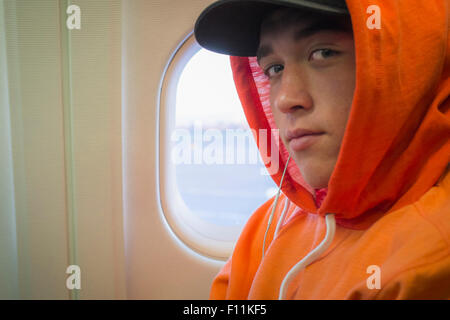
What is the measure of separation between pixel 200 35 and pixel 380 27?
1.61ft

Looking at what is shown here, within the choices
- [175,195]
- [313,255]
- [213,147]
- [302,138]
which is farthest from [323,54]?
[175,195]

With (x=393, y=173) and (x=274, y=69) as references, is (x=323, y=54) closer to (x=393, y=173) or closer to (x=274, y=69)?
(x=274, y=69)

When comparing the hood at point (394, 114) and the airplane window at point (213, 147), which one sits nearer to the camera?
the hood at point (394, 114)

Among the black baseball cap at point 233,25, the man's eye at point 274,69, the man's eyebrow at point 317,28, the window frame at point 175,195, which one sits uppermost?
the black baseball cap at point 233,25

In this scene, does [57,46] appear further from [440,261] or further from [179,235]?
[440,261]

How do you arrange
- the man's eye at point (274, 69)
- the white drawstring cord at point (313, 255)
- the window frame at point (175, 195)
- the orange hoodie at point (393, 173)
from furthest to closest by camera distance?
the window frame at point (175, 195) → the man's eye at point (274, 69) → the white drawstring cord at point (313, 255) → the orange hoodie at point (393, 173)

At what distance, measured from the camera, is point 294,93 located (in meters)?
0.57

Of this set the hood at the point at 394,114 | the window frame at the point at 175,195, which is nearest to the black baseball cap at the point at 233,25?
the hood at the point at 394,114

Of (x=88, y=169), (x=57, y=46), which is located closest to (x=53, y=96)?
(x=57, y=46)

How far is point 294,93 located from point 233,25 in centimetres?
31

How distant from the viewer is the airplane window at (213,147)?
48.4 inches

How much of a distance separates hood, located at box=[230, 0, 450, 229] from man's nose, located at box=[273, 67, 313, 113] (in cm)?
11

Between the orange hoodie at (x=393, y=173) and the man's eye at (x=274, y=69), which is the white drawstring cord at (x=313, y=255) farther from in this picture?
the man's eye at (x=274, y=69)

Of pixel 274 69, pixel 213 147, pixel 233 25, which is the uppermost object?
pixel 233 25
